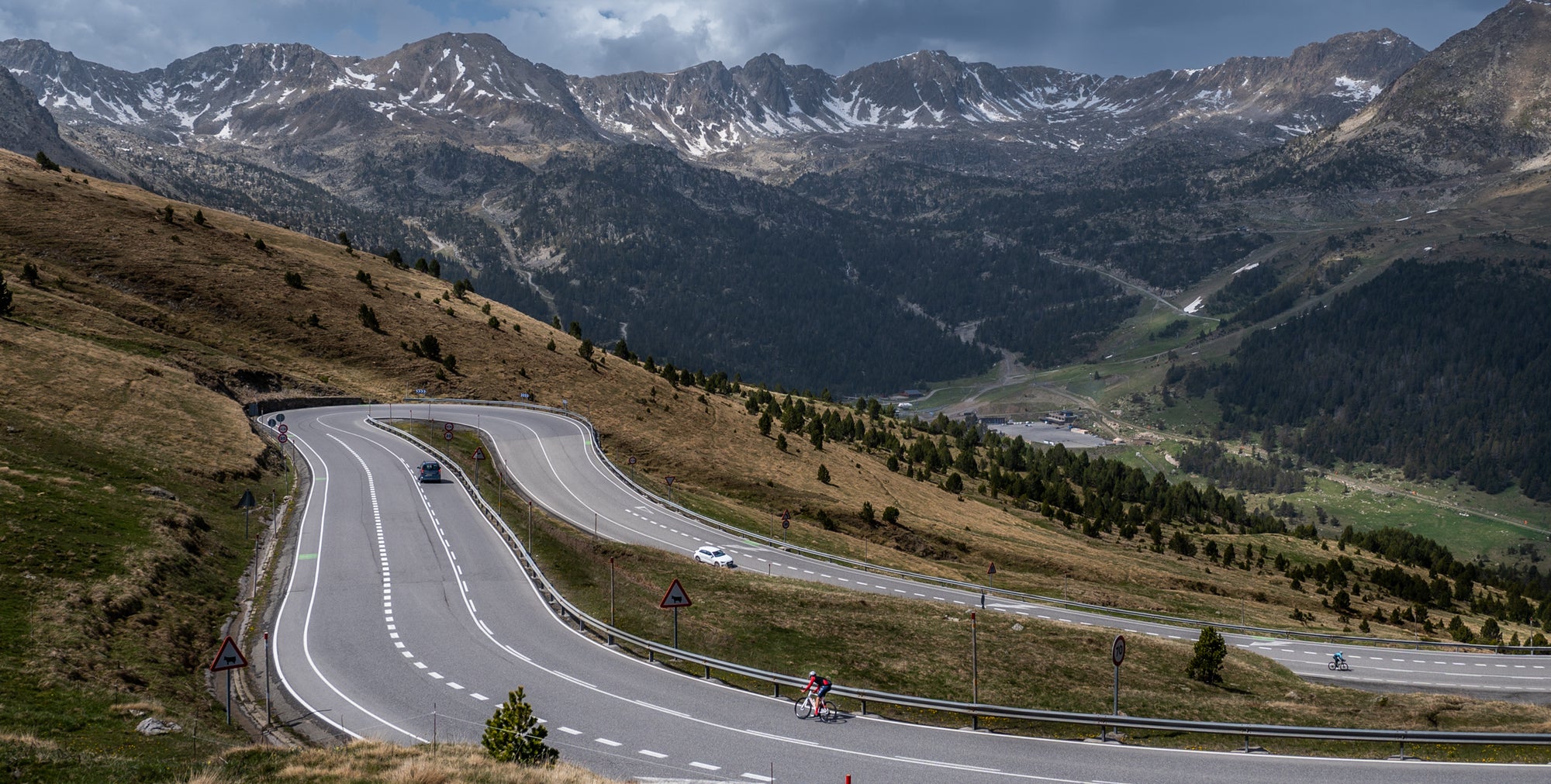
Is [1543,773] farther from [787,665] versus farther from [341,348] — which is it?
[341,348]

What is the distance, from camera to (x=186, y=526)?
36625mm

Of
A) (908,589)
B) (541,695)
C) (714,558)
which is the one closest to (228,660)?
(541,695)

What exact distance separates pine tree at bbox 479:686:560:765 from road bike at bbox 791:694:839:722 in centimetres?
836

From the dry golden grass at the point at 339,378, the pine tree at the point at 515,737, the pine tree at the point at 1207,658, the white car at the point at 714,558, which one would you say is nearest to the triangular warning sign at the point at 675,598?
the pine tree at the point at 515,737

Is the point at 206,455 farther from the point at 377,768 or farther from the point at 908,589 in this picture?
the point at 908,589

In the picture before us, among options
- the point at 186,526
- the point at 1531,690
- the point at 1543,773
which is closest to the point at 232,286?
the point at 186,526

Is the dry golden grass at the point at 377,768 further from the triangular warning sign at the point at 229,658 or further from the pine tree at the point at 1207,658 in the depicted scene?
the pine tree at the point at 1207,658

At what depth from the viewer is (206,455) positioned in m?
48.5

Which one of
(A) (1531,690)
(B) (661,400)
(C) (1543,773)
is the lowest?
(A) (1531,690)

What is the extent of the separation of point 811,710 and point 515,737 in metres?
9.61

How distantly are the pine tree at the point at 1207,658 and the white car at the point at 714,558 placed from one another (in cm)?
2508

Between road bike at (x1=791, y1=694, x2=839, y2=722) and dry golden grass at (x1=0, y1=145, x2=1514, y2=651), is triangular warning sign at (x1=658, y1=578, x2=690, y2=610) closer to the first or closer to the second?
road bike at (x1=791, y1=694, x2=839, y2=722)

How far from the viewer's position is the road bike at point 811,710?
25328 millimetres

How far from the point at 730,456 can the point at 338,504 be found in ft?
132
